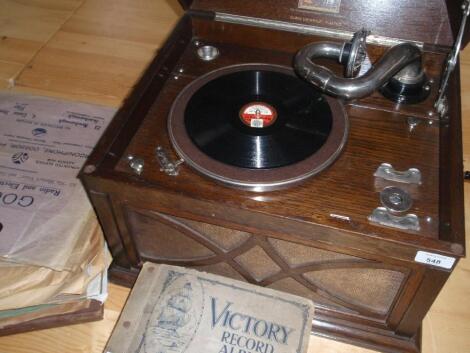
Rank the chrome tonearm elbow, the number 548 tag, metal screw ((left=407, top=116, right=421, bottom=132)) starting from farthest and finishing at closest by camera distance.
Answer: metal screw ((left=407, top=116, right=421, bottom=132)), the chrome tonearm elbow, the number 548 tag

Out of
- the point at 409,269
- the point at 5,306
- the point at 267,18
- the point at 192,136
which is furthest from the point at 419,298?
the point at 5,306

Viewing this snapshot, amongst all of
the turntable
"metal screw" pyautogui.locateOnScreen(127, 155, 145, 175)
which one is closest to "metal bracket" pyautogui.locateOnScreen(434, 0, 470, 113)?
the turntable

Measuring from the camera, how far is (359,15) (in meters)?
1.13

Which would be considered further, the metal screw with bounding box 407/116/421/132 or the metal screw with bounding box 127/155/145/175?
the metal screw with bounding box 407/116/421/132

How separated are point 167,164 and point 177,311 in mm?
301

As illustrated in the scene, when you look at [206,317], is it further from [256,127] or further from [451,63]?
[451,63]

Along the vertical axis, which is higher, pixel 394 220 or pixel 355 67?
pixel 355 67

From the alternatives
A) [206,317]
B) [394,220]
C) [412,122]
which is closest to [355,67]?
[412,122]

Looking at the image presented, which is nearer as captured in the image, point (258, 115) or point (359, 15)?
point (258, 115)

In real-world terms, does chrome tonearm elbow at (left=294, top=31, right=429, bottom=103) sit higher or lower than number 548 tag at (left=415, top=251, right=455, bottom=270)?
higher

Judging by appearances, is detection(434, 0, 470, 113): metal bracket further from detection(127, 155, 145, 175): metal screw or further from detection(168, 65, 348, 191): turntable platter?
detection(127, 155, 145, 175): metal screw

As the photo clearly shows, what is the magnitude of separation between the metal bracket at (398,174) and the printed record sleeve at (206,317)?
30cm

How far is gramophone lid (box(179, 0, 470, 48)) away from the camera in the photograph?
1.08 metres

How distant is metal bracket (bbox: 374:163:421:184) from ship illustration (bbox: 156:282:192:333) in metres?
0.45
